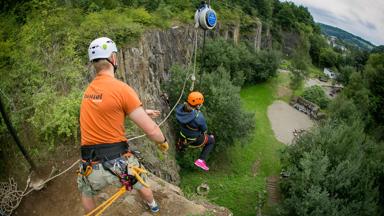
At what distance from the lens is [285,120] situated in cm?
3769

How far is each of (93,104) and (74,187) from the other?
12.3ft

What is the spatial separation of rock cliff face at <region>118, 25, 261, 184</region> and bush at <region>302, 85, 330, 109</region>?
20991 millimetres

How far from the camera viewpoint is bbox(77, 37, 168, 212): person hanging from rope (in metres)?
4.01

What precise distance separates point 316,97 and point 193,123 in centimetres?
3895

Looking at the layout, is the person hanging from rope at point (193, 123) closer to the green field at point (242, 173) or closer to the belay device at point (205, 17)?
the belay device at point (205, 17)

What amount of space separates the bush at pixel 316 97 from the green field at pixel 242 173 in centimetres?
1089

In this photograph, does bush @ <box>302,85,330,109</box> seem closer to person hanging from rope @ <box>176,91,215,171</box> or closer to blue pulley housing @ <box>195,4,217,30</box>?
person hanging from rope @ <box>176,91,215,171</box>

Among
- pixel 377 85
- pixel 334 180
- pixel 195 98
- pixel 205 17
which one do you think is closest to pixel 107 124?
pixel 195 98

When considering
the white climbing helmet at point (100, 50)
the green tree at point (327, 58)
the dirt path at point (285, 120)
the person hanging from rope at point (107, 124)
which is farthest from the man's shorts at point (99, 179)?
the green tree at point (327, 58)

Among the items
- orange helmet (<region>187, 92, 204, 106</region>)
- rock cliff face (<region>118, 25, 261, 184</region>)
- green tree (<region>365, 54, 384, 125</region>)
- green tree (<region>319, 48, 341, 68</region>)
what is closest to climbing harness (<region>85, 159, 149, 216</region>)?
orange helmet (<region>187, 92, 204, 106</region>)

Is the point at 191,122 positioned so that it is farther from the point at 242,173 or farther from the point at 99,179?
the point at 242,173

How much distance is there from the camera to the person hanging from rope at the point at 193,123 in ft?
27.5

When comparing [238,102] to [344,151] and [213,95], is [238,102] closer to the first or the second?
[213,95]

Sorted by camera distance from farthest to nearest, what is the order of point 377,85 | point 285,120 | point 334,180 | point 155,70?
point 377,85, point 285,120, point 155,70, point 334,180
